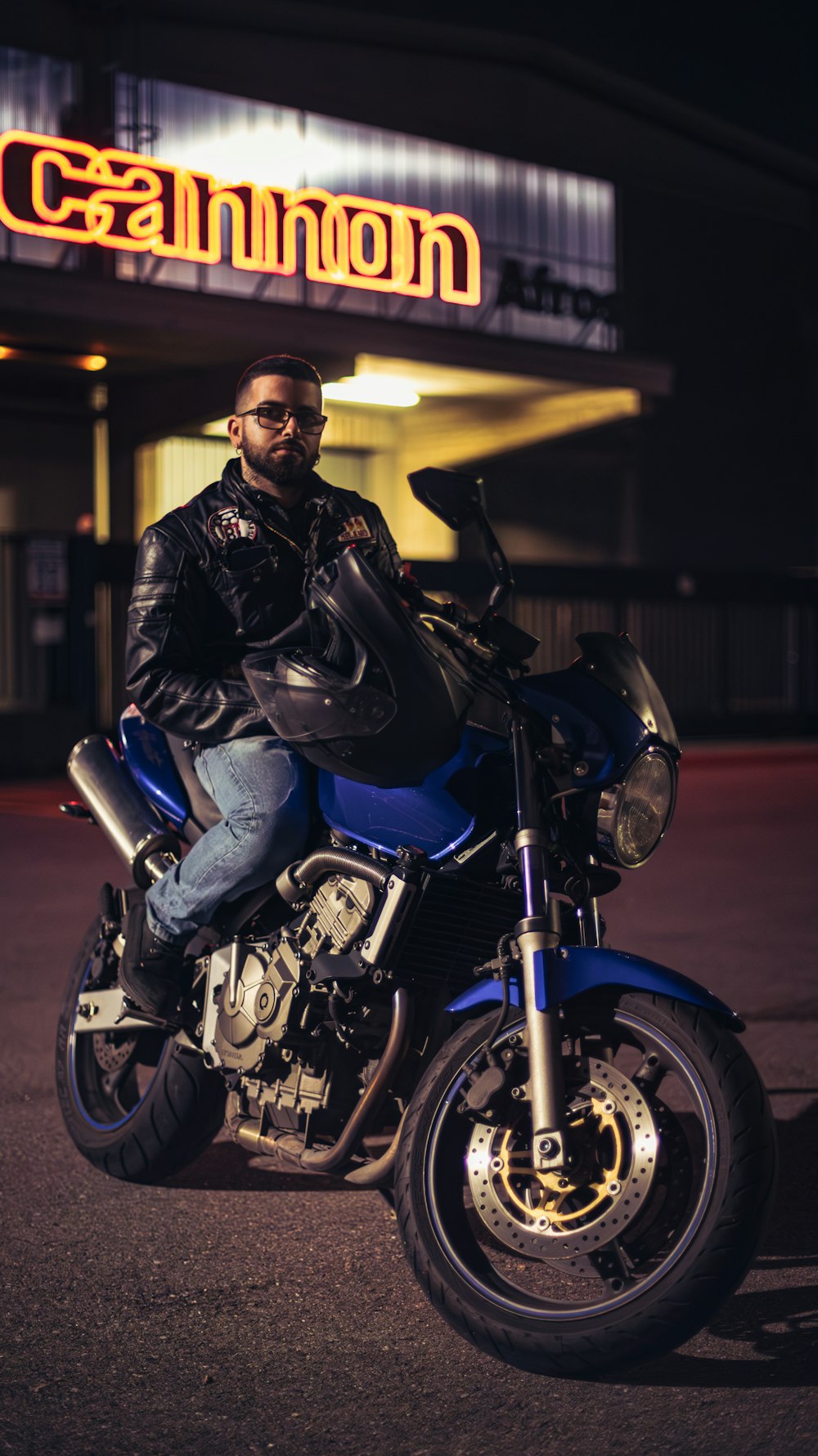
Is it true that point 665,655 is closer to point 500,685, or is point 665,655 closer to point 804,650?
point 804,650

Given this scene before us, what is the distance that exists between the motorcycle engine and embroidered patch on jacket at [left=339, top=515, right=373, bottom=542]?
2.70ft

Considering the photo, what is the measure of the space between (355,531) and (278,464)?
0.87 feet

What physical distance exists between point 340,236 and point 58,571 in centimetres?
588

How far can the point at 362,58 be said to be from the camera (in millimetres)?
23734

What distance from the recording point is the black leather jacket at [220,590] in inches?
145

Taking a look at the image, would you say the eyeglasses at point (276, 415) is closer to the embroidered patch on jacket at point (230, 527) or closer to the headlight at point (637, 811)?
the embroidered patch on jacket at point (230, 527)

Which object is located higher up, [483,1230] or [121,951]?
[121,951]

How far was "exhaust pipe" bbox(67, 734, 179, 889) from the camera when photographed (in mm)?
4164

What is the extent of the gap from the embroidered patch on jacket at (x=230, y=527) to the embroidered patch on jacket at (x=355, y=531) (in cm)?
22

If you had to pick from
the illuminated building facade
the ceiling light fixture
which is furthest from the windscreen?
the ceiling light fixture

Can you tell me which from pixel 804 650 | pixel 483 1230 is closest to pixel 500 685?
pixel 483 1230

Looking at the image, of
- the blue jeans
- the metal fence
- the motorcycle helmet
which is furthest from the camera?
the metal fence

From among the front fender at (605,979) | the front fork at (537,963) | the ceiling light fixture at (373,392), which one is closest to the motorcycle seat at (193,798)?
the front fork at (537,963)

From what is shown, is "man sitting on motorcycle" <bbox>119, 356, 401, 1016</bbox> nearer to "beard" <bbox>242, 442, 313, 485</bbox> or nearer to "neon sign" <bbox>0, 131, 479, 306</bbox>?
"beard" <bbox>242, 442, 313, 485</bbox>
